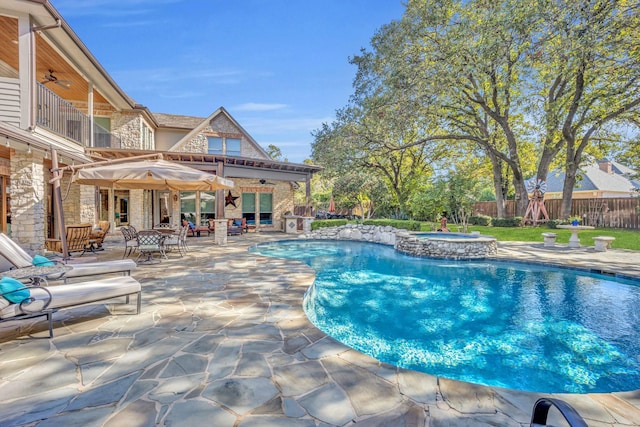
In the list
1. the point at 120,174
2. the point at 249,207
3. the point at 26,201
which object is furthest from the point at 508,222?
the point at 26,201

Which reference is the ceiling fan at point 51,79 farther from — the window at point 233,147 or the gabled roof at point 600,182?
the gabled roof at point 600,182

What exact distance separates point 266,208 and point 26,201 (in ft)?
36.6

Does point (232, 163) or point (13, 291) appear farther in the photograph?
point (232, 163)

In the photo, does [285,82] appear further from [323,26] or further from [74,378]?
[74,378]

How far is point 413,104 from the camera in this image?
519 inches

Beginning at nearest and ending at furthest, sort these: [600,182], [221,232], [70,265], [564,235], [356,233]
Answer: [70,265]
[221,232]
[564,235]
[356,233]
[600,182]

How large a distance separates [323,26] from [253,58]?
4.64m

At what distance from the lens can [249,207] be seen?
17359mm

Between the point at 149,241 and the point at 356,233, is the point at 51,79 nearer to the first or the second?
the point at 149,241

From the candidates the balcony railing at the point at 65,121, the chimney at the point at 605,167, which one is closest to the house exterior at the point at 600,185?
the chimney at the point at 605,167

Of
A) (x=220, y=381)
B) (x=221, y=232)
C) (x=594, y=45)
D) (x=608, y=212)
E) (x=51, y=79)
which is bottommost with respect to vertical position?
(x=220, y=381)

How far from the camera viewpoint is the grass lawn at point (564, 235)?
12.0 metres

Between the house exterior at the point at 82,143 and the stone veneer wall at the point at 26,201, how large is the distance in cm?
2

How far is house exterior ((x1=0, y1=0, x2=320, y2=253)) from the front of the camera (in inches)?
300
